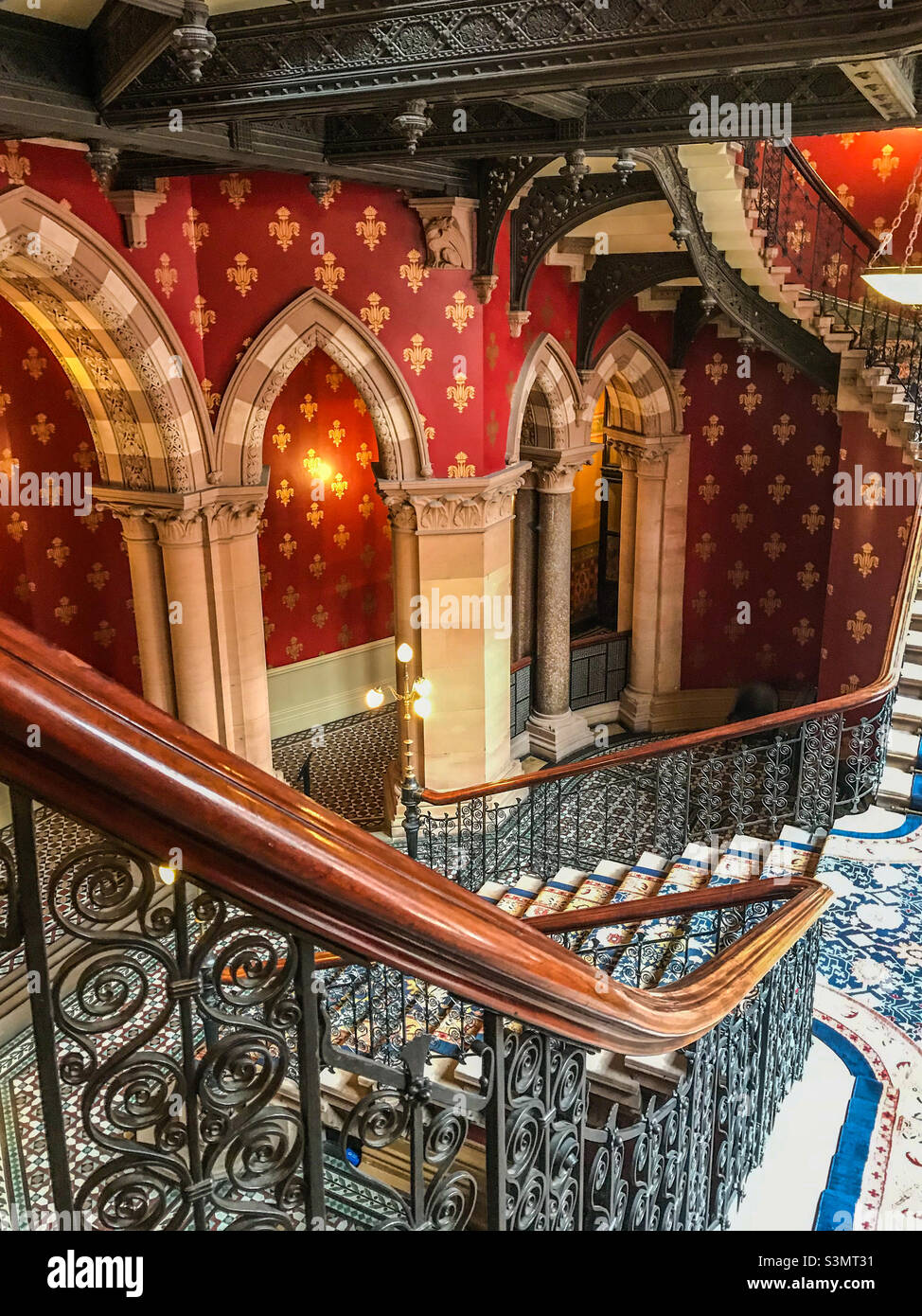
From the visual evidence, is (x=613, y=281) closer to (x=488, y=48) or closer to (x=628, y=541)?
(x=628, y=541)

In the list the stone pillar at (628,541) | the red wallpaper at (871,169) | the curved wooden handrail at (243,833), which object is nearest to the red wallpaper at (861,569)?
the stone pillar at (628,541)

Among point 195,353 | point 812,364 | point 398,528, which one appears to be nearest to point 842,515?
point 812,364

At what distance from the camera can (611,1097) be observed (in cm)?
430

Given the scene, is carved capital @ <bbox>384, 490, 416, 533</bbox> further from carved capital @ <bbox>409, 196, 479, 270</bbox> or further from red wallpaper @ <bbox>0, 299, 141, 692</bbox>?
red wallpaper @ <bbox>0, 299, 141, 692</bbox>

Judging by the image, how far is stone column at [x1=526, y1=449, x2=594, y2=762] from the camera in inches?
439

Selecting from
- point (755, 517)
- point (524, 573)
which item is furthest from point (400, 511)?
point (755, 517)

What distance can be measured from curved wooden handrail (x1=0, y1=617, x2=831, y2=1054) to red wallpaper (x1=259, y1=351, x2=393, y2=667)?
9.78 meters

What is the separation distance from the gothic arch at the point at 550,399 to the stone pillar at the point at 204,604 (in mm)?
3017

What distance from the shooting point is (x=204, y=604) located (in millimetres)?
7559

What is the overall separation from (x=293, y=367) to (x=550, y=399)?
11.7 ft

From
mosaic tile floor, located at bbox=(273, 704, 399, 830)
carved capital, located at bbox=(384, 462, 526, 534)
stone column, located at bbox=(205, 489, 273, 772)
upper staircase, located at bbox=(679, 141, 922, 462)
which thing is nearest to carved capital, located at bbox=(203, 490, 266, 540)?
stone column, located at bbox=(205, 489, 273, 772)

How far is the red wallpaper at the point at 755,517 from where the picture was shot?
11547 mm

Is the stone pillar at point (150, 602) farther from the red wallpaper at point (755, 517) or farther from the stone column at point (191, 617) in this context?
the red wallpaper at point (755, 517)
